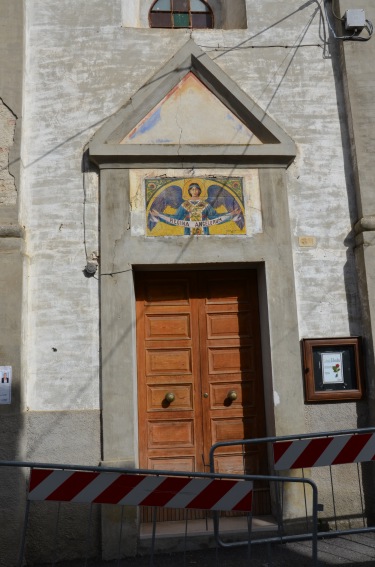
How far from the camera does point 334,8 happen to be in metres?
7.50

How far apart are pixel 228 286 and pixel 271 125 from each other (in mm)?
1994

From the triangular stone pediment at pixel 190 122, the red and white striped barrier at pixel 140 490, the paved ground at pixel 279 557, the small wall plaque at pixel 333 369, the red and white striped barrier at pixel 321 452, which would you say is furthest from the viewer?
the triangular stone pediment at pixel 190 122

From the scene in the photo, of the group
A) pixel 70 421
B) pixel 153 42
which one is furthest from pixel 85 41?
pixel 70 421

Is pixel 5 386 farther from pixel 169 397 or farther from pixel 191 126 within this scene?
pixel 191 126

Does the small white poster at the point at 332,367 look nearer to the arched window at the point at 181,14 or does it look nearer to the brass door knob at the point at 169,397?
the brass door knob at the point at 169,397

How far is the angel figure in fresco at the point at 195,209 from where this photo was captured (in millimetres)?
6742

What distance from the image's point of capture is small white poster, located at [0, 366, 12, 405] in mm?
6070

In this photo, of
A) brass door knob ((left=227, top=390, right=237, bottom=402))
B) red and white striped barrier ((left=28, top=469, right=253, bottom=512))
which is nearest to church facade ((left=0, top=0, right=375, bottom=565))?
brass door knob ((left=227, top=390, right=237, bottom=402))

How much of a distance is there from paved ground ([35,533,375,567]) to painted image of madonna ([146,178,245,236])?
3376mm

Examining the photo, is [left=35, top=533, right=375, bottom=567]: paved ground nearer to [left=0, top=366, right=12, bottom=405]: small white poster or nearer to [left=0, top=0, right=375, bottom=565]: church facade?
[left=0, top=0, right=375, bottom=565]: church facade

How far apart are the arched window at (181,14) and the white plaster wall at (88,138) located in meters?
0.84

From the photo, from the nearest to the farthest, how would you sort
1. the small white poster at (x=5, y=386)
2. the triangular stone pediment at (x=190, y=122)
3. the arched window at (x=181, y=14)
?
1. the small white poster at (x=5, y=386)
2. the triangular stone pediment at (x=190, y=122)
3. the arched window at (x=181, y=14)

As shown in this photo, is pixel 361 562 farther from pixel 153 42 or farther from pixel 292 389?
pixel 153 42

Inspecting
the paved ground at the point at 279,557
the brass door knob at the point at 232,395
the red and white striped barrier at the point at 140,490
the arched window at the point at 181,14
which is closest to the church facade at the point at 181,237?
the brass door knob at the point at 232,395
